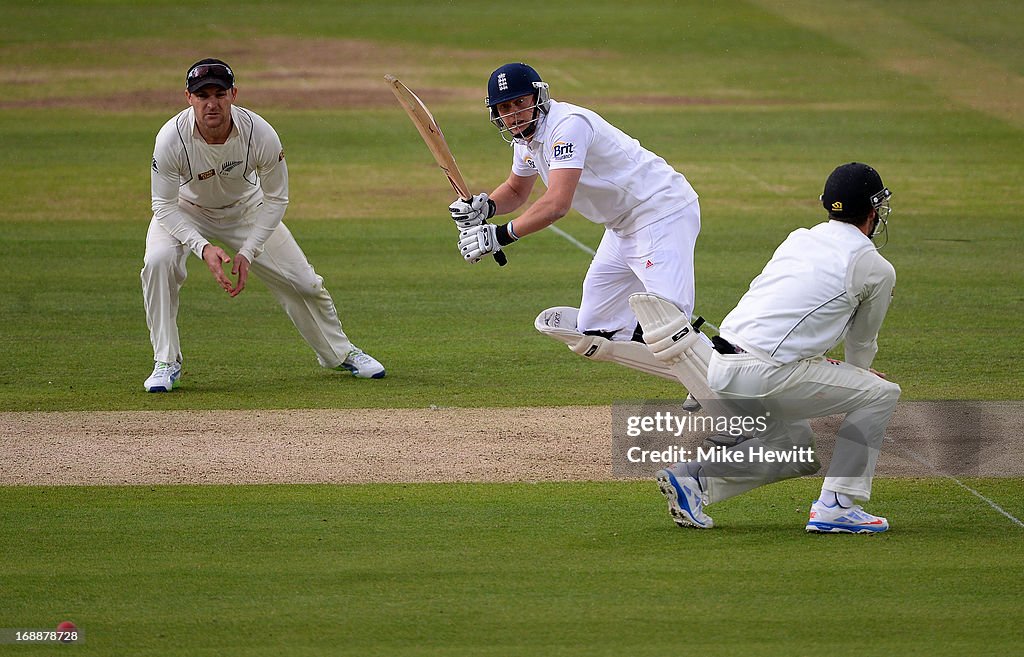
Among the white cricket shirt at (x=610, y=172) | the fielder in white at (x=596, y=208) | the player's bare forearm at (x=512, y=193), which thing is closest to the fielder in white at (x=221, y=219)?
the player's bare forearm at (x=512, y=193)

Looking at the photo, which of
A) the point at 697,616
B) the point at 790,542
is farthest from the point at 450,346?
the point at 697,616

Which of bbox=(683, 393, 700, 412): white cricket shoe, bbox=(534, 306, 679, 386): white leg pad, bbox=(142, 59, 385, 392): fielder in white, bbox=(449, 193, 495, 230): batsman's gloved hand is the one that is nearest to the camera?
bbox=(449, 193, 495, 230): batsman's gloved hand

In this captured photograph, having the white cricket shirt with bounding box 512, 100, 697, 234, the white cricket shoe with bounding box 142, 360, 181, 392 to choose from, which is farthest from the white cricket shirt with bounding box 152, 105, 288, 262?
the white cricket shirt with bounding box 512, 100, 697, 234

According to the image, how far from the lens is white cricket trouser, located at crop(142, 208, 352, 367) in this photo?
8805 millimetres

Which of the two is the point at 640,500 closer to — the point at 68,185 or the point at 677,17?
the point at 68,185

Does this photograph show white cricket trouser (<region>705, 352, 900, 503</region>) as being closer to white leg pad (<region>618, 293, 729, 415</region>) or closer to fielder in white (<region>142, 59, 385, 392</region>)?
white leg pad (<region>618, 293, 729, 415</region>)

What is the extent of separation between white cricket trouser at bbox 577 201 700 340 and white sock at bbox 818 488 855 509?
4.51 ft

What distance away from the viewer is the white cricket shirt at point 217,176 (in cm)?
855

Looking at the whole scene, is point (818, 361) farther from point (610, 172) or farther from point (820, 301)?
point (610, 172)

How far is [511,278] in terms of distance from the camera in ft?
41.5

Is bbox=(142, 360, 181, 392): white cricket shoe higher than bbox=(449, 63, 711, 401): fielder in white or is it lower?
lower

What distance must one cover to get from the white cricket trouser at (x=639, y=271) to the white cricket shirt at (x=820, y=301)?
1160 millimetres

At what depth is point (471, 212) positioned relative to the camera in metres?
7.03

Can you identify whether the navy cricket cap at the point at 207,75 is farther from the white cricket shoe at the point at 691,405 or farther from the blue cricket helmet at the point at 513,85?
the white cricket shoe at the point at 691,405
